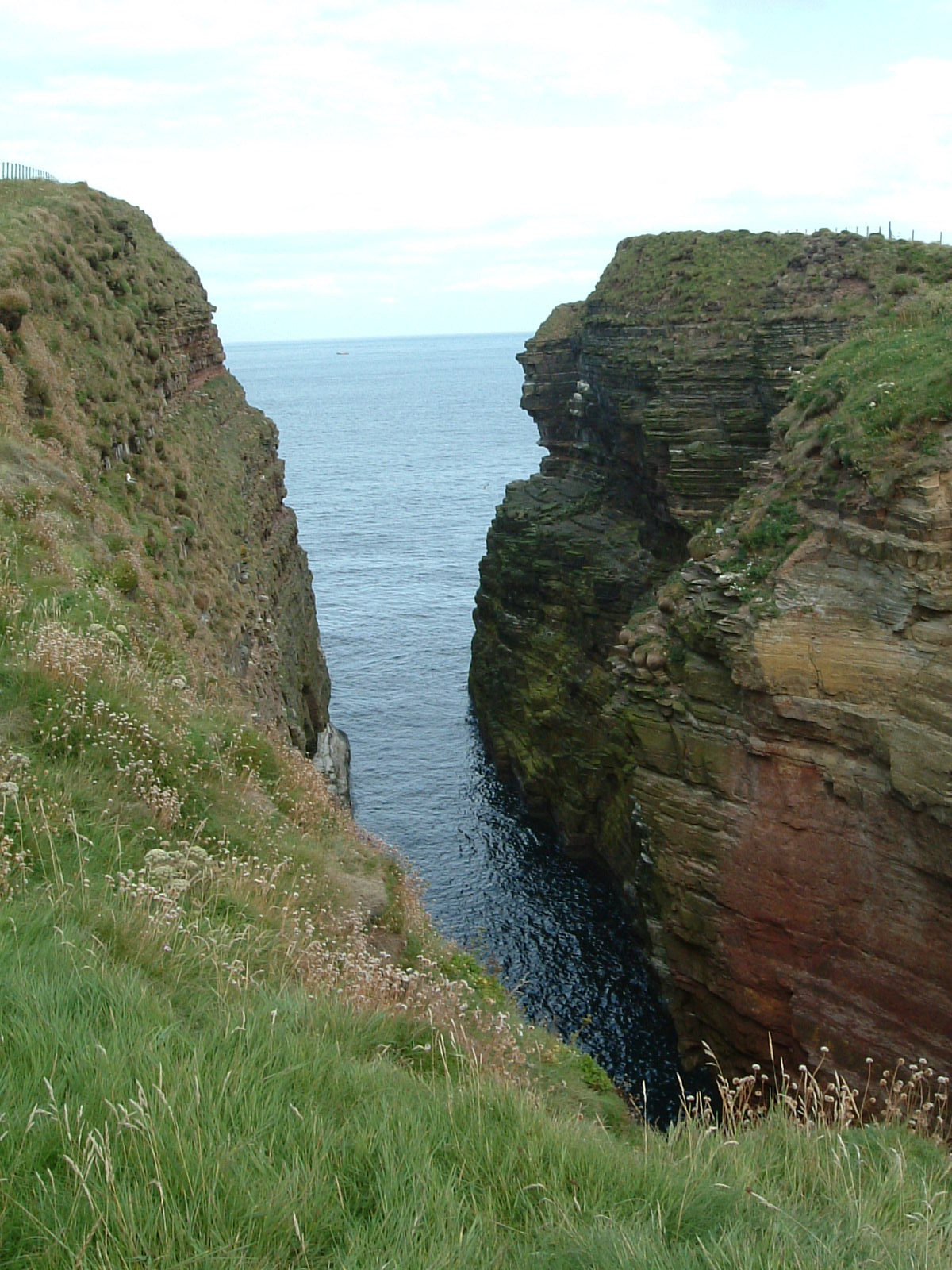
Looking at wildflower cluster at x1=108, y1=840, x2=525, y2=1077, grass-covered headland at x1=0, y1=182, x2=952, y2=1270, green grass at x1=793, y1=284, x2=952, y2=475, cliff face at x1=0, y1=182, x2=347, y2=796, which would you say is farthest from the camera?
green grass at x1=793, y1=284, x2=952, y2=475

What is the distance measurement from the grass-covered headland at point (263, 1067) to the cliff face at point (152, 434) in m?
5.19

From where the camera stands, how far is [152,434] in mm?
27500

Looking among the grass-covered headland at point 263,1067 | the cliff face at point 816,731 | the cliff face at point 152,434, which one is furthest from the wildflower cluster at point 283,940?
the cliff face at point 816,731

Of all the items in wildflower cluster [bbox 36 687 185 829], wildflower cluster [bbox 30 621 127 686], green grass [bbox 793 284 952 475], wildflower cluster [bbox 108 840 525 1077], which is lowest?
wildflower cluster [bbox 108 840 525 1077]

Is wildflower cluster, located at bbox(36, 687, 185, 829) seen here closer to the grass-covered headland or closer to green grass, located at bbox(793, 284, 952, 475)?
the grass-covered headland

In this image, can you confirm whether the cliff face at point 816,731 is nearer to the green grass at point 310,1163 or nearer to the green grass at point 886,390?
Answer: the green grass at point 886,390

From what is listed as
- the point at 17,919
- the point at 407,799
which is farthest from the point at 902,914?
the point at 407,799

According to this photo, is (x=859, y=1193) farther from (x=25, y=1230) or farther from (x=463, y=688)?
(x=463, y=688)

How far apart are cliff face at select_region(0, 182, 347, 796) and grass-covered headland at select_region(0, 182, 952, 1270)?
17.0 feet

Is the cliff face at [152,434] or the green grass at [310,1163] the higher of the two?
the cliff face at [152,434]

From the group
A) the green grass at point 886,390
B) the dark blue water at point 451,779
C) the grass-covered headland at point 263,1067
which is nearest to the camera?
the grass-covered headland at point 263,1067

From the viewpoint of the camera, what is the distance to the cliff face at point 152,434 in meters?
20.7

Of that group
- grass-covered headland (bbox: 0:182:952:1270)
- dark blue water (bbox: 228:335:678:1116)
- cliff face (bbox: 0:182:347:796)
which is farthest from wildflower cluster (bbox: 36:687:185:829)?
cliff face (bbox: 0:182:347:796)

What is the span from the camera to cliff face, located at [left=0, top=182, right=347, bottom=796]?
20734mm
